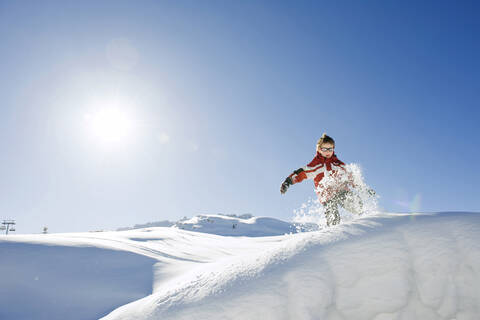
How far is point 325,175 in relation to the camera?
14.1 ft

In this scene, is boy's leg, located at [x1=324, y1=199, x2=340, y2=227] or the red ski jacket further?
the red ski jacket

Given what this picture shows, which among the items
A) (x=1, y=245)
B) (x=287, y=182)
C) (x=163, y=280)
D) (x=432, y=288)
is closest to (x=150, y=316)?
(x=163, y=280)

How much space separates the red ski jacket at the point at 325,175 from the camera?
420 centimetres

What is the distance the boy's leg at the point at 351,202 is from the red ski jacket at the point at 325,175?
0.40 feet

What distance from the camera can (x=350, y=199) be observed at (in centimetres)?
410

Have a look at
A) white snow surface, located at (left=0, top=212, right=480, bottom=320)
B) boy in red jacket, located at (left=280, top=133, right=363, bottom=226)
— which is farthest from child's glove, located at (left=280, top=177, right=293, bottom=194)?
white snow surface, located at (left=0, top=212, right=480, bottom=320)

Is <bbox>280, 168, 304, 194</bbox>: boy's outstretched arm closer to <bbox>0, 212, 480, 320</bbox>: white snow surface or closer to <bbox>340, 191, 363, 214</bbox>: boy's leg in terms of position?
<bbox>340, 191, 363, 214</bbox>: boy's leg

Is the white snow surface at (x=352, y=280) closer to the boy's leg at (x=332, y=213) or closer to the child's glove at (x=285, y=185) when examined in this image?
the boy's leg at (x=332, y=213)

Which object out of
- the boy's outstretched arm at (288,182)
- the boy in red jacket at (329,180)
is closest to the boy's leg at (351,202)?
the boy in red jacket at (329,180)

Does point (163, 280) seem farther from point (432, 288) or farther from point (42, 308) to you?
point (432, 288)

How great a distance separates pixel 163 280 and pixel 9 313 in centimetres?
115

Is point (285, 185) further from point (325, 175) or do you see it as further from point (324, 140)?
point (324, 140)

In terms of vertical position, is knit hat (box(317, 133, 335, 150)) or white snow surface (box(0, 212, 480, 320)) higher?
knit hat (box(317, 133, 335, 150))

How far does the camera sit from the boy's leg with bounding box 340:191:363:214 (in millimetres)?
4078
